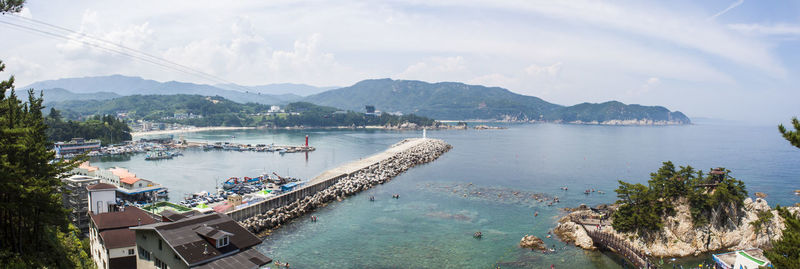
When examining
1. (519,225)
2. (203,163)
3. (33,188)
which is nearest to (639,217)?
(519,225)

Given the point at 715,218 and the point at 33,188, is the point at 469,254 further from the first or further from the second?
the point at 33,188

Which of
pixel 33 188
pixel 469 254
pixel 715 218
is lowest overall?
pixel 469 254

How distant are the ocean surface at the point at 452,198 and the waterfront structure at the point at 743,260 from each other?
7.92 ft

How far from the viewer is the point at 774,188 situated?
3962 cm

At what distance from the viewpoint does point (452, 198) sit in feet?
112

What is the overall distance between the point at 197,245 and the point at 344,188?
23.6 m

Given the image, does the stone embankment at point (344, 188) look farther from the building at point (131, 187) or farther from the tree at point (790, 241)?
the tree at point (790, 241)

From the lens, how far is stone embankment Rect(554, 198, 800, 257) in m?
20.8

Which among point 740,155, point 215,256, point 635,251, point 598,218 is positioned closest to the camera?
point 215,256

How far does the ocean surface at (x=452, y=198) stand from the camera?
68.0 feet

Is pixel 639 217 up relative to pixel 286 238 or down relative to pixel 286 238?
up

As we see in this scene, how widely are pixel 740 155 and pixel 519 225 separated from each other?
66.6 m

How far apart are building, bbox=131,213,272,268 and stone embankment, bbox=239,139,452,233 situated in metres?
11.1

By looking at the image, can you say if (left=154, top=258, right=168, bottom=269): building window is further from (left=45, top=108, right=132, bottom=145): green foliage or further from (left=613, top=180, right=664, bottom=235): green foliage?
(left=45, top=108, right=132, bottom=145): green foliage
